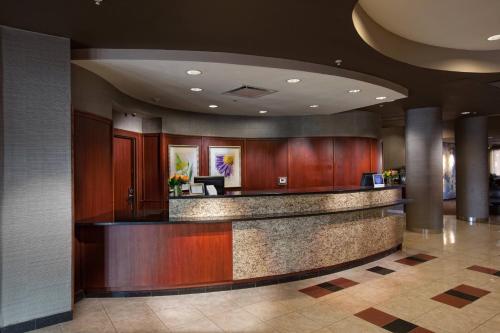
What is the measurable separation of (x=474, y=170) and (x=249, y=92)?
732cm

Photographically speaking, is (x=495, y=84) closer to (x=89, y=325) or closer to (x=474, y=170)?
(x=474, y=170)

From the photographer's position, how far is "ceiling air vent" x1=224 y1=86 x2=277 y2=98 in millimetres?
4958

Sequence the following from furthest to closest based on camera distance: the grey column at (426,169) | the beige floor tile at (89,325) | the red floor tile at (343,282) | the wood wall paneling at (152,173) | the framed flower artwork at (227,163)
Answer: the grey column at (426,169) < the framed flower artwork at (227,163) < the wood wall paneling at (152,173) < the red floor tile at (343,282) < the beige floor tile at (89,325)

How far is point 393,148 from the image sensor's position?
1278cm

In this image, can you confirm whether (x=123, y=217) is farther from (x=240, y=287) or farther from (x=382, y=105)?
(x=382, y=105)

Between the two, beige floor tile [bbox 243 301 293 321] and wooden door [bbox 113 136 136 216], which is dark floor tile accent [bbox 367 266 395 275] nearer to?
beige floor tile [bbox 243 301 293 321]

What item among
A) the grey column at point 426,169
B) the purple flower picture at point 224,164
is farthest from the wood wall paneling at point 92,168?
the grey column at point 426,169

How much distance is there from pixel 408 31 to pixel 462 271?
3.51m

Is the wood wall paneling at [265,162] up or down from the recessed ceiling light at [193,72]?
down

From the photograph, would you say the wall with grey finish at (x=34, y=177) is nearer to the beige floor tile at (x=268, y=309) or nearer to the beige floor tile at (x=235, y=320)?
the beige floor tile at (x=235, y=320)

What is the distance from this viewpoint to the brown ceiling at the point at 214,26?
2701 mm

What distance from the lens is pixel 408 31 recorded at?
3.95 m

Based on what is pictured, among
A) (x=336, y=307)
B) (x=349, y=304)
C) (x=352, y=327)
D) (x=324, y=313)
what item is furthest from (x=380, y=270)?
(x=352, y=327)

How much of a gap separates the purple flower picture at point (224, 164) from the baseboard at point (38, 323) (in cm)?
444
